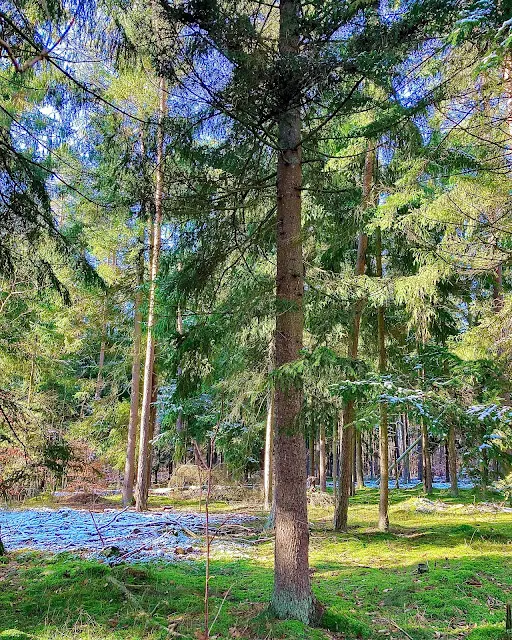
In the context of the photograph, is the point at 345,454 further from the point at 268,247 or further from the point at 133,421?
the point at 133,421

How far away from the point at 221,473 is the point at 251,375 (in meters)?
8.10

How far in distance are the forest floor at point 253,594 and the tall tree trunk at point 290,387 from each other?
0.31 metres

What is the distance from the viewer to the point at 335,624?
3.98 metres

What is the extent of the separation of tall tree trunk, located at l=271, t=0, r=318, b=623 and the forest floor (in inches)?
12.1

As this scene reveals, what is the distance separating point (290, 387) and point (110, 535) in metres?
5.44

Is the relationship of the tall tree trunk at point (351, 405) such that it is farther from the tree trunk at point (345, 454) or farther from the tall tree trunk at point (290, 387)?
the tall tree trunk at point (290, 387)

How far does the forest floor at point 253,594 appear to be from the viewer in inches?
148

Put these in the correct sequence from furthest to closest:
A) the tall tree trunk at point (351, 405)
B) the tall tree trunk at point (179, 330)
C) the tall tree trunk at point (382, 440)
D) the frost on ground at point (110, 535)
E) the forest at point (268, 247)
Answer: the tall tree trunk at point (382, 440), the tall tree trunk at point (351, 405), the frost on ground at point (110, 535), the tall tree trunk at point (179, 330), the forest at point (268, 247)

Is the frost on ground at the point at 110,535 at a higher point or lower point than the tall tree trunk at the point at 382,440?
lower

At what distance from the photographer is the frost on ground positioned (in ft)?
21.4

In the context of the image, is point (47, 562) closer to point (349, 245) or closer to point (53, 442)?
point (53, 442)

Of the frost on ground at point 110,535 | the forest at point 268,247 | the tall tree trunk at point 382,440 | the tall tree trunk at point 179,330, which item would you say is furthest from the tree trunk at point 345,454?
the tall tree trunk at point 179,330

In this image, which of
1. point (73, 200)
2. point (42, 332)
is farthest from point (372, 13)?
point (42, 332)

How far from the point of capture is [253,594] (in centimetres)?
485
